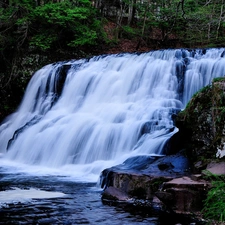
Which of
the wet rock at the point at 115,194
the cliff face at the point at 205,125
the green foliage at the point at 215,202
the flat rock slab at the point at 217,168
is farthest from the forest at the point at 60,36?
the green foliage at the point at 215,202

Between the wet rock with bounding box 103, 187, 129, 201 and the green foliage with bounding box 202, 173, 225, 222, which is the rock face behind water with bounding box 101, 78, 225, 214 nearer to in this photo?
the wet rock with bounding box 103, 187, 129, 201

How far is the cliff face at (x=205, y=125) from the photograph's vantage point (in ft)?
19.8

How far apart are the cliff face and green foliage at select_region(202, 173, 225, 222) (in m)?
1.39

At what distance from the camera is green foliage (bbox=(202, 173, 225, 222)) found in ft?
13.6

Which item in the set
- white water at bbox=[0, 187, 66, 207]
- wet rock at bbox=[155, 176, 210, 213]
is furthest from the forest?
wet rock at bbox=[155, 176, 210, 213]

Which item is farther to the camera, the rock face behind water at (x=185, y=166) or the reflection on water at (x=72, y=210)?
the rock face behind water at (x=185, y=166)

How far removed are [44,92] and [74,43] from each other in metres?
3.83

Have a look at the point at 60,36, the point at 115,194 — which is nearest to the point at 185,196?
the point at 115,194

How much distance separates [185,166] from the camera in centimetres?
627

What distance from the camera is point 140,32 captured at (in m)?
21.0

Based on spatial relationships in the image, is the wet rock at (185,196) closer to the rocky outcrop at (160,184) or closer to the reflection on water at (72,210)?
the rocky outcrop at (160,184)

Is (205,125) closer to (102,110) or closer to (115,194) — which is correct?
(115,194)

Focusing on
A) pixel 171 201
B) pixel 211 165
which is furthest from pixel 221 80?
pixel 171 201

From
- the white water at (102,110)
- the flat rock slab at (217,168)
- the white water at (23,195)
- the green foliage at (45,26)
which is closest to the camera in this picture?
the flat rock slab at (217,168)
